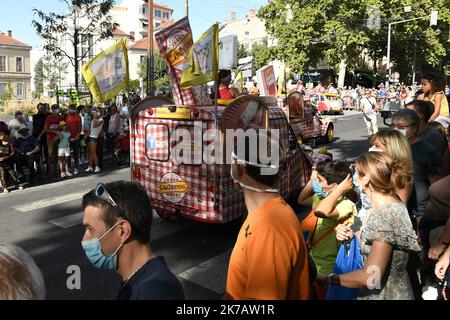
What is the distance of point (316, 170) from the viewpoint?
12.3 feet

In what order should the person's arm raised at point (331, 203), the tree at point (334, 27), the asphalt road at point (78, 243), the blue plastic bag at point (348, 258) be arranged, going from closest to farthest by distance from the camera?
the blue plastic bag at point (348, 258) → the person's arm raised at point (331, 203) → the asphalt road at point (78, 243) → the tree at point (334, 27)

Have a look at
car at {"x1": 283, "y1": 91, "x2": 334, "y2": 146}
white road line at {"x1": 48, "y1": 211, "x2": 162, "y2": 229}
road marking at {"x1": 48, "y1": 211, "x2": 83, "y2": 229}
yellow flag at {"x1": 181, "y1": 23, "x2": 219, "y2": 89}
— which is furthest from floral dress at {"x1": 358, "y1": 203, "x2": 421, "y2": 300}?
car at {"x1": 283, "y1": 91, "x2": 334, "y2": 146}

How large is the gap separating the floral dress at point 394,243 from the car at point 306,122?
10403 millimetres

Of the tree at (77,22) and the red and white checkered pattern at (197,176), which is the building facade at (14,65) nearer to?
the tree at (77,22)

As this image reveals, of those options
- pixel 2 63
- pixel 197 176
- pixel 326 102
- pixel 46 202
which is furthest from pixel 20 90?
pixel 197 176

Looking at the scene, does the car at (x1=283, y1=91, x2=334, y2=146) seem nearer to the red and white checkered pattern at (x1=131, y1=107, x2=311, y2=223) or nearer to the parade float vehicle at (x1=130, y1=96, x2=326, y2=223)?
the red and white checkered pattern at (x1=131, y1=107, x2=311, y2=223)

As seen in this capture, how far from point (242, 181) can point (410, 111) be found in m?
3.15

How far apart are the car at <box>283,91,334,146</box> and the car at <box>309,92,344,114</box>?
11.9 m

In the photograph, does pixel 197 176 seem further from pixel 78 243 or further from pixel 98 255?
pixel 98 255

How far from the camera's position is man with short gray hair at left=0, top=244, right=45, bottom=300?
1591 mm

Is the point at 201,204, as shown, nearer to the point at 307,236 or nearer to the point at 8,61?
the point at 307,236

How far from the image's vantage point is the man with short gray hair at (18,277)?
5.22 ft

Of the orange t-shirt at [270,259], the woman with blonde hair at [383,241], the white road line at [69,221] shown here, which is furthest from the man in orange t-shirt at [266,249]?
the white road line at [69,221]

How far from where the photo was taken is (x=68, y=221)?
24.5 ft
